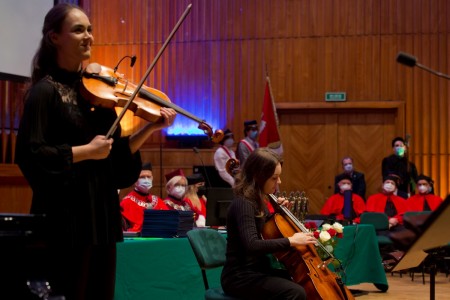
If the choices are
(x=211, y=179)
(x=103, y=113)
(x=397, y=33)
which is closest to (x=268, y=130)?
(x=211, y=179)

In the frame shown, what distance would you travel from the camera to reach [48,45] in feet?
8.33

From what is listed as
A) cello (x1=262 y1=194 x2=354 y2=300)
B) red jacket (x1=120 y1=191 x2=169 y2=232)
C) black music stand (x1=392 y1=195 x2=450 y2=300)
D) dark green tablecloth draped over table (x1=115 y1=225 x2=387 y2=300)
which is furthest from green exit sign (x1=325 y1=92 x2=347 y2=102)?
black music stand (x1=392 y1=195 x2=450 y2=300)

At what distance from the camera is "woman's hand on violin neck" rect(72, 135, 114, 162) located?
236cm

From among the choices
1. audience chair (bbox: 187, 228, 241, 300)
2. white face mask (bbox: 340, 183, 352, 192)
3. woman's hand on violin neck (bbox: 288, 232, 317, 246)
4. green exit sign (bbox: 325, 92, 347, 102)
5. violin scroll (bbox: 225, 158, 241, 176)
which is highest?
green exit sign (bbox: 325, 92, 347, 102)

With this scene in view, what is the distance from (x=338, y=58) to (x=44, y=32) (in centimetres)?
1145

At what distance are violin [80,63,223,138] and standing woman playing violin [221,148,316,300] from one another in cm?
159

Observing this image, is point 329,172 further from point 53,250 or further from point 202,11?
point 53,250

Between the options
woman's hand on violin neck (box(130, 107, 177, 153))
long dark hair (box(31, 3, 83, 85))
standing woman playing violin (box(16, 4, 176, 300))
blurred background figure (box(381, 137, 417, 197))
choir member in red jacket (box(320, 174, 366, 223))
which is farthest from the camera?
blurred background figure (box(381, 137, 417, 197))

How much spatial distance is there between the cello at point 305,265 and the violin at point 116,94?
172cm

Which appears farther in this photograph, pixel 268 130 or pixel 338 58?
pixel 338 58

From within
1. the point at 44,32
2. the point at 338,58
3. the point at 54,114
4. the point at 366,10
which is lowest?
the point at 54,114

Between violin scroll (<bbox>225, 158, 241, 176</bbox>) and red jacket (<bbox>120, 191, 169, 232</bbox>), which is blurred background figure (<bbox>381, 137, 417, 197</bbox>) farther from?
violin scroll (<bbox>225, 158, 241, 176</bbox>)

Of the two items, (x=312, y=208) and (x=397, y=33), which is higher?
(x=397, y=33)

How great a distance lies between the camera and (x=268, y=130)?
12156 mm
